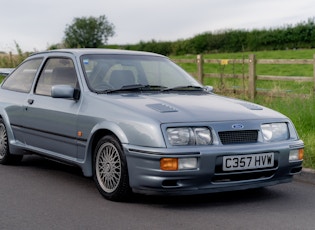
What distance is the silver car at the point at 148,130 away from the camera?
18.2 feet

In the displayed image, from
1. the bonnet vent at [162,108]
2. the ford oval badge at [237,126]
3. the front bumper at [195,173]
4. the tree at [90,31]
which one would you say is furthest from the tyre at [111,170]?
the tree at [90,31]

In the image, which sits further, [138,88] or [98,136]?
[138,88]

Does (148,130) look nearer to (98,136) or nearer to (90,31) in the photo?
(98,136)

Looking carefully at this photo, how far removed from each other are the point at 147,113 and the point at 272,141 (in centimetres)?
124

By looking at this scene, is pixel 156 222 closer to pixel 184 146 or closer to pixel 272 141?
pixel 184 146

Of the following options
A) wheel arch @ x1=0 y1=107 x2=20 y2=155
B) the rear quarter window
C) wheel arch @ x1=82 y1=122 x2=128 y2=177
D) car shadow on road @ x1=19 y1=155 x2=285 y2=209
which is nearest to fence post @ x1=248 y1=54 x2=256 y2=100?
the rear quarter window

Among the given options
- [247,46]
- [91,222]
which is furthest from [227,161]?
[247,46]

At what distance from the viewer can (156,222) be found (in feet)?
17.2

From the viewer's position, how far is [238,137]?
5770 mm

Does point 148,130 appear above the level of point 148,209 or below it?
above

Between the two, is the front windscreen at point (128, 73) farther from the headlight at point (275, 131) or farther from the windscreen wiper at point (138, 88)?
the headlight at point (275, 131)

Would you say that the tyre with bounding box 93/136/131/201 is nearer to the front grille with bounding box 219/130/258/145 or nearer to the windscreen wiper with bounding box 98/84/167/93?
the windscreen wiper with bounding box 98/84/167/93

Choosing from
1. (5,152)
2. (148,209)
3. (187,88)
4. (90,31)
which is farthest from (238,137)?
(90,31)

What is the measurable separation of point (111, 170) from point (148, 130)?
0.68 m
